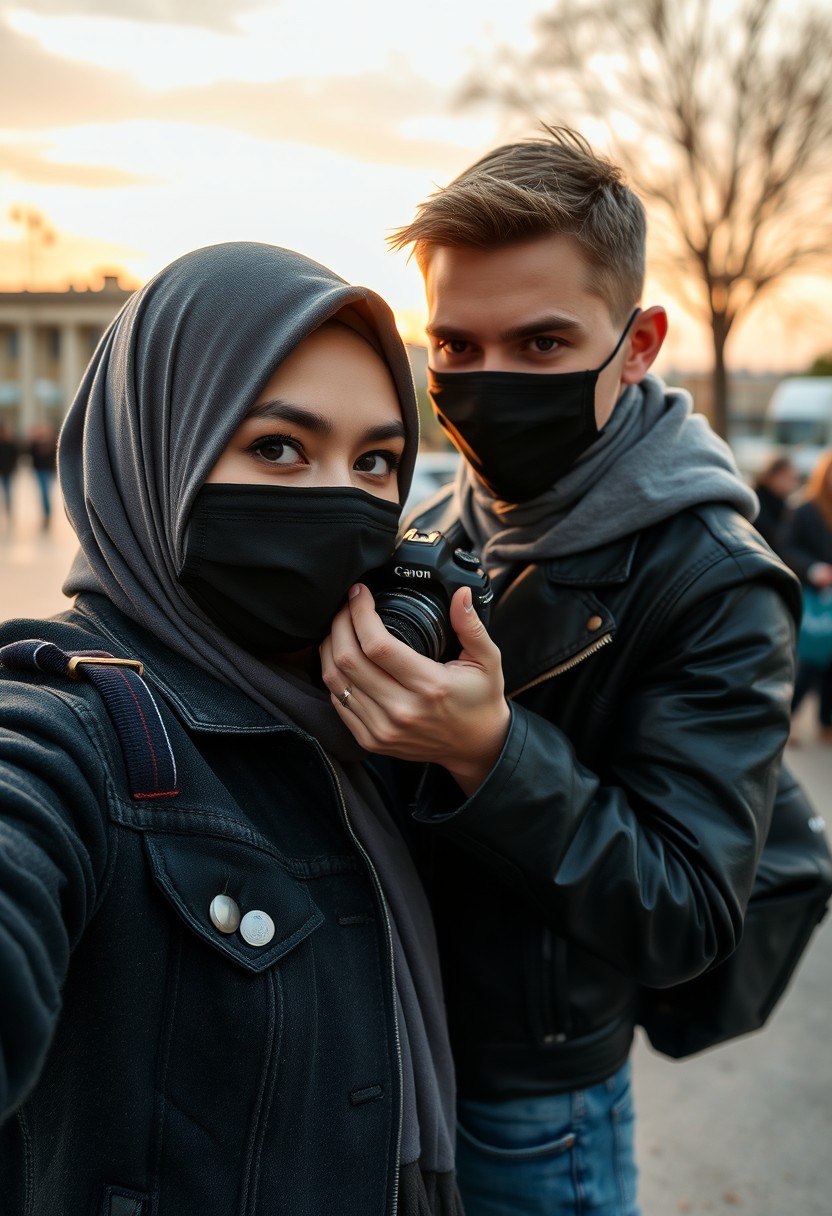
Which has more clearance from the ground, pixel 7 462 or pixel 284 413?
pixel 284 413

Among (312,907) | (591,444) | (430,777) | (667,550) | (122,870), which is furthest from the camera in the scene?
(591,444)

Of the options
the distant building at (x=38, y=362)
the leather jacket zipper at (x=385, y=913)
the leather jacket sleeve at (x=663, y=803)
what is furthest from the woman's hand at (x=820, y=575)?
the distant building at (x=38, y=362)

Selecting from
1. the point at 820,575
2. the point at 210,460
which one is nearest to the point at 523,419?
the point at 210,460

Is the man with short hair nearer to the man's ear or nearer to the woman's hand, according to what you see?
the man's ear

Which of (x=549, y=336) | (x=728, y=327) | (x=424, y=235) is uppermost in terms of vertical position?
(x=424, y=235)

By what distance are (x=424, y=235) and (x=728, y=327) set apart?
17592 millimetres

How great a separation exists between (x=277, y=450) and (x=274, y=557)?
0.49 feet

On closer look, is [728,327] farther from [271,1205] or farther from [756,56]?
[271,1205]

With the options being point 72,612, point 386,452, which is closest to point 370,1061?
point 72,612

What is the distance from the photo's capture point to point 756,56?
1577cm

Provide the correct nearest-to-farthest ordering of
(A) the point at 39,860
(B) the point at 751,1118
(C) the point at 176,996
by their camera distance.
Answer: (A) the point at 39,860, (C) the point at 176,996, (B) the point at 751,1118

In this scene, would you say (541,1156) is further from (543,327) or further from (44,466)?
(44,466)

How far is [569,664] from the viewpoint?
169 centimetres

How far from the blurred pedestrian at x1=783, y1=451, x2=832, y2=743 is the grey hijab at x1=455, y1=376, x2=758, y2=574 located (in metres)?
5.25
